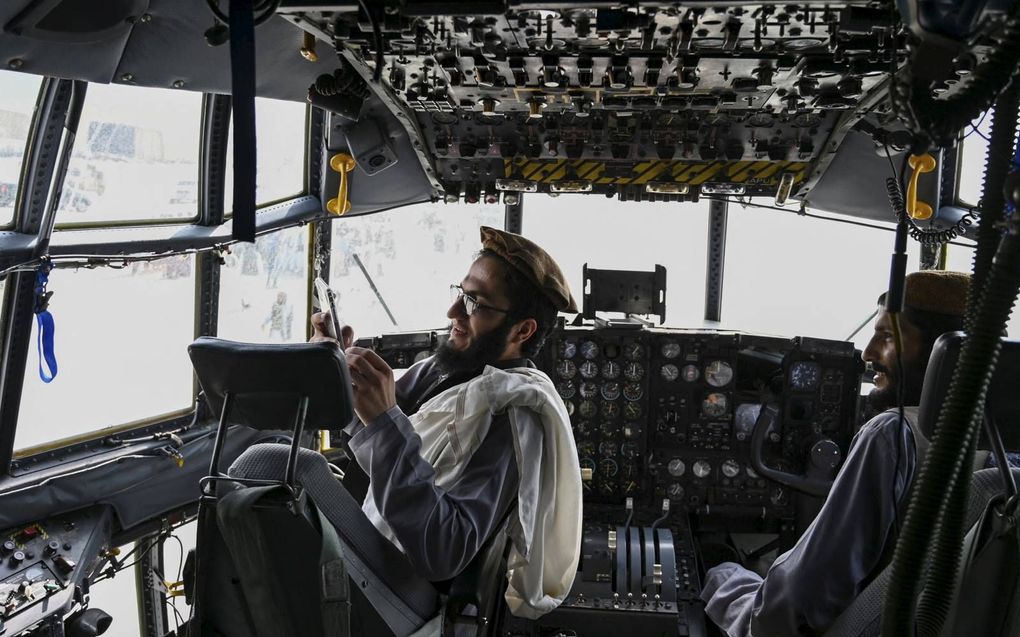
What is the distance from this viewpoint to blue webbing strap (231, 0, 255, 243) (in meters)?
1.21

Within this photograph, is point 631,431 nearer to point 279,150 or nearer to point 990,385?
point 279,150

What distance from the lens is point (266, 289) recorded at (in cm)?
472

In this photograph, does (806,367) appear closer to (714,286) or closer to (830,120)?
(830,120)

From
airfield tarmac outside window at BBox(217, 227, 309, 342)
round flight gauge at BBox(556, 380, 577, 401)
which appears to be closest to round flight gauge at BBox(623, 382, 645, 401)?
round flight gauge at BBox(556, 380, 577, 401)

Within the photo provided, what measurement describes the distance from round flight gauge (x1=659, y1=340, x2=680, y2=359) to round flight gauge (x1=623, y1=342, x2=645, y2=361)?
98mm

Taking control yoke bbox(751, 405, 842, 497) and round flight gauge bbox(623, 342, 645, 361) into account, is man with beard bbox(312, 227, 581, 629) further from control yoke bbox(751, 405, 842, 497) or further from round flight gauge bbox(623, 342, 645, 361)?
control yoke bbox(751, 405, 842, 497)

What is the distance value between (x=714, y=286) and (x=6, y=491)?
3.98 meters

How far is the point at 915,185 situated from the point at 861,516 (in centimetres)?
106

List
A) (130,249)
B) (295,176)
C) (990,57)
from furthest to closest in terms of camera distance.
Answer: (295,176) → (130,249) → (990,57)

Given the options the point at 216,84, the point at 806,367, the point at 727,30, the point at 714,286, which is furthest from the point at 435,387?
the point at 714,286

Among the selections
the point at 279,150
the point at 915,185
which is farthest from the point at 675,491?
the point at 279,150

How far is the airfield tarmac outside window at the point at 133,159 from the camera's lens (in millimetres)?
3330

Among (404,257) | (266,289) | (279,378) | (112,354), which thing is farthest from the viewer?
(404,257)

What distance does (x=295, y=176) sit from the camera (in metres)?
4.50
